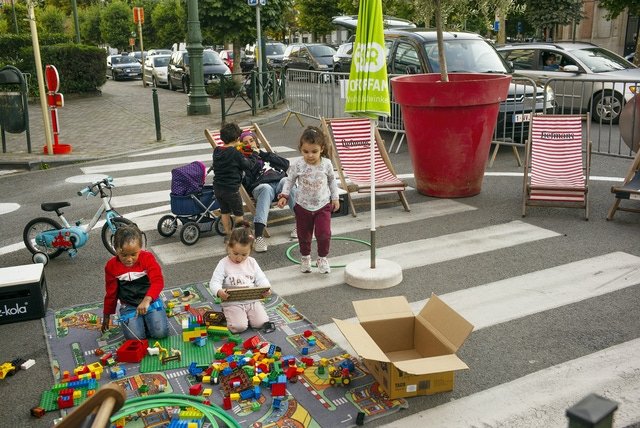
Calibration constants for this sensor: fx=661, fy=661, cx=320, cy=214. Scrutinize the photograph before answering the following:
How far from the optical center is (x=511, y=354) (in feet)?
15.9

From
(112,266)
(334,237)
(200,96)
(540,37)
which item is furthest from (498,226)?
(540,37)

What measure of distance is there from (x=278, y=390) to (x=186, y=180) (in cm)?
381

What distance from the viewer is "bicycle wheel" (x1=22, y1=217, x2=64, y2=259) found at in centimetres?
710

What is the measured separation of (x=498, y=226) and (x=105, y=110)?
16158mm

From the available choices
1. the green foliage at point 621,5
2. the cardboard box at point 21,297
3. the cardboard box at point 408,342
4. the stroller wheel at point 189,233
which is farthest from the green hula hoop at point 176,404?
the green foliage at point 621,5

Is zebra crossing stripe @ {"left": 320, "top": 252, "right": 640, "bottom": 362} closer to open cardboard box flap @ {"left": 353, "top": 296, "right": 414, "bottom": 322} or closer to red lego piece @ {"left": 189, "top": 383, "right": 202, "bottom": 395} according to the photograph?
open cardboard box flap @ {"left": 353, "top": 296, "right": 414, "bottom": 322}

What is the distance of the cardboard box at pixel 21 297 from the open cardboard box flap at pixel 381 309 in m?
2.79

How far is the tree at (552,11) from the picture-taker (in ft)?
103

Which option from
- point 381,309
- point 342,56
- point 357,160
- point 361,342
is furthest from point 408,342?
point 342,56

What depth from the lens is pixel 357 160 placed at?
928 centimetres

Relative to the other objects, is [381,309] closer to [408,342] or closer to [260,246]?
[408,342]

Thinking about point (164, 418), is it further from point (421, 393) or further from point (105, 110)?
point (105, 110)

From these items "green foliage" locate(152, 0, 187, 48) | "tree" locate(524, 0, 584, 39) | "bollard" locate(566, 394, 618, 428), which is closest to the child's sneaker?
"bollard" locate(566, 394, 618, 428)

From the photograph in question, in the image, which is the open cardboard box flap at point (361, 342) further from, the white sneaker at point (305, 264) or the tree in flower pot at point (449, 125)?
the tree in flower pot at point (449, 125)
